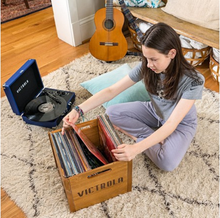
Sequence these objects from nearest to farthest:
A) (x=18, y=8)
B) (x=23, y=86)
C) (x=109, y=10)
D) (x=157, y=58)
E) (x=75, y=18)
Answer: (x=157, y=58), (x=23, y=86), (x=109, y=10), (x=75, y=18), (x=18, y=8)

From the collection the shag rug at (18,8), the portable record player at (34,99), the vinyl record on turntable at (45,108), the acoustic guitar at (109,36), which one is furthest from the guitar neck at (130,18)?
the shag rug at (18,8)

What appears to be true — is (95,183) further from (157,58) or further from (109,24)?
(109,24)

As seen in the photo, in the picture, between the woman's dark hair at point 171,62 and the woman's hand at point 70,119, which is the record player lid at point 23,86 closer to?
the woman's hand at point 70,119

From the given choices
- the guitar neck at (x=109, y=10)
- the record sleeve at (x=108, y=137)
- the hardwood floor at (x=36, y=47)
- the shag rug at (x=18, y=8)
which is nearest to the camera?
the record sleeve at (x=108, y=137)

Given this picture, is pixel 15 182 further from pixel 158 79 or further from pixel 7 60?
pixel 7 60

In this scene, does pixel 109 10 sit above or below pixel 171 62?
below

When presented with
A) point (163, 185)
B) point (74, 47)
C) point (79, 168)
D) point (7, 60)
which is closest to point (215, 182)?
point (163, 185)

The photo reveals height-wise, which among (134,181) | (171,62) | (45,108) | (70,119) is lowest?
(134,181)

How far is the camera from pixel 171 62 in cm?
115

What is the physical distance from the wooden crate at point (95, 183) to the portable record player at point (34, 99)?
423 millimetres

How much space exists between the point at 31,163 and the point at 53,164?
13cm

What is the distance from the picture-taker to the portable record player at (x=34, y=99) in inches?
63.6

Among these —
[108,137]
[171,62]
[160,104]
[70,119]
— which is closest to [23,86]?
[70,119]

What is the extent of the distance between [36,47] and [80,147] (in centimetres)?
A: 160
